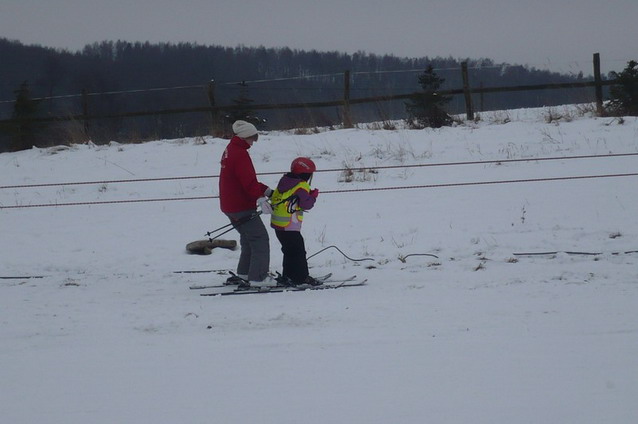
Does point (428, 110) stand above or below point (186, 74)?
below

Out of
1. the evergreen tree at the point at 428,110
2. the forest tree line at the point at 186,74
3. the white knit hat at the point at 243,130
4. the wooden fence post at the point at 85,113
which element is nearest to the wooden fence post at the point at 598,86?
the evergreen tree at the point at 428,110

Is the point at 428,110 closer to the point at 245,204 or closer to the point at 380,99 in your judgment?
the point at 380,99

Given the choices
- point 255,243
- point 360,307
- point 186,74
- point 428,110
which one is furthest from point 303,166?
point 186,74

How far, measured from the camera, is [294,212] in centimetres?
777

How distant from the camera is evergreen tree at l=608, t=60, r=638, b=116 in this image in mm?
17391

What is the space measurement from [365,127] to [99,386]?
46.2 ft

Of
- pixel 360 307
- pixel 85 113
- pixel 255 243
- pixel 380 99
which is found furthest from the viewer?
pixel 85 113

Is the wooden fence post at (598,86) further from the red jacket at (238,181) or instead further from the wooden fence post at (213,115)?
the red jacket at (238,181)

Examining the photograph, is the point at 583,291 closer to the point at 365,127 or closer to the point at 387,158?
the point at 387,158

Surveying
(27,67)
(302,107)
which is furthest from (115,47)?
(302,107)

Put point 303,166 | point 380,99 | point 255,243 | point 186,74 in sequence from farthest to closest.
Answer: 1. point 186,74
2. point 380,99
3. point 255,243
4. point 303,166

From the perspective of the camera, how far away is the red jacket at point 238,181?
24.9 ft

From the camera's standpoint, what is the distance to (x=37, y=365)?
546 centimetres

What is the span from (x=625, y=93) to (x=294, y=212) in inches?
528
